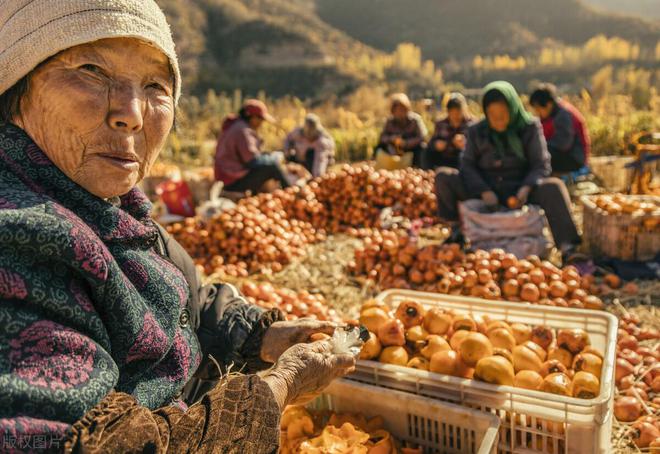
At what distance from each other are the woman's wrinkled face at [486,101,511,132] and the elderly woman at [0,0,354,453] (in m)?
3.44

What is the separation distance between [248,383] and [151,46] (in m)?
0.80

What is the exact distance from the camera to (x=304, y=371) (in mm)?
1349

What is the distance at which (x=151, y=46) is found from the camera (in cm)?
116

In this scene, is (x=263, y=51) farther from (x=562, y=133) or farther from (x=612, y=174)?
(x=562, y=133)

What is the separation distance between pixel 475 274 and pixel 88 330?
8.95ft

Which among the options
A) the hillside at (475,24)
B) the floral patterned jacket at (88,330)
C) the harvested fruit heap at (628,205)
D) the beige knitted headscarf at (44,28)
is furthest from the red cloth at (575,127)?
the hillside at (475,24)

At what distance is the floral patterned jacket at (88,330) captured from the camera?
0.83 meters

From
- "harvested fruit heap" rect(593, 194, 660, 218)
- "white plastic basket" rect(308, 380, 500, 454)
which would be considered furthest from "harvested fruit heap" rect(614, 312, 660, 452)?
"harvested fruit heap" rect(593, 194, 660, 218)

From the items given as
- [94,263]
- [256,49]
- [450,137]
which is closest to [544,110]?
[450,137]

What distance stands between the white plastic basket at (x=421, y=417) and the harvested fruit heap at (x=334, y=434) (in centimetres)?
4

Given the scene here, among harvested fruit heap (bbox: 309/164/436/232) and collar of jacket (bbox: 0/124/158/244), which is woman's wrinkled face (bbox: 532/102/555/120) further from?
collar of jacket (bbox: 0/124/158/244)

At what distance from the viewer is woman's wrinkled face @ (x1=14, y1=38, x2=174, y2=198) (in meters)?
1.05

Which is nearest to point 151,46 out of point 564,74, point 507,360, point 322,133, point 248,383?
point 248,383

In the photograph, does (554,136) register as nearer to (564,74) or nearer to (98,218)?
(98,218)
